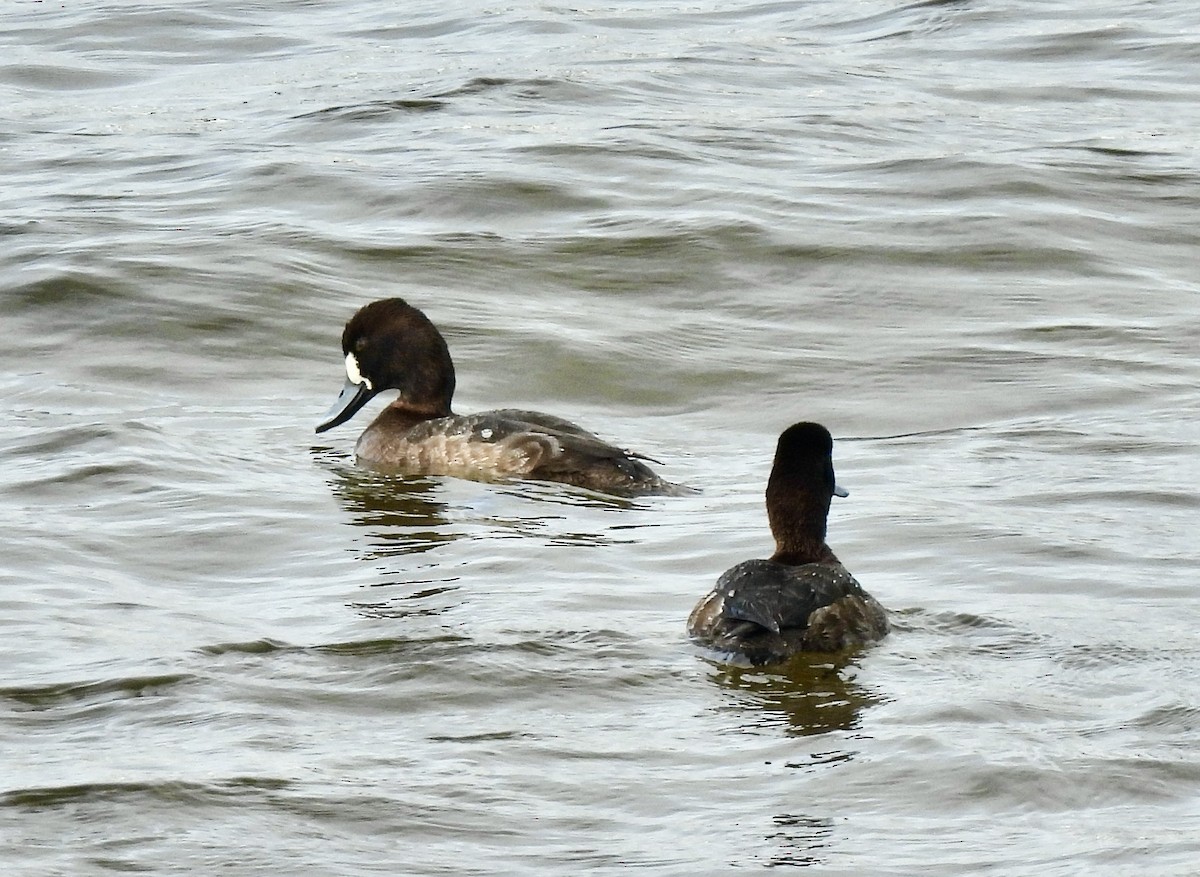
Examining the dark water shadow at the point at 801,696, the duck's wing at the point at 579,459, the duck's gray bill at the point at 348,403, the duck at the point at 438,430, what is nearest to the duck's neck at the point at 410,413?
the duck at the point at 438,430

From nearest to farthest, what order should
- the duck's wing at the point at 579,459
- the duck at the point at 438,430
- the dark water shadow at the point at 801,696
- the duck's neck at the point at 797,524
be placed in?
the dark water shadow at the point at 801,696 → the duck's neck at the point at 797,524 → the duck's wing at the point at 579,459 → the duck at the point at 438,430

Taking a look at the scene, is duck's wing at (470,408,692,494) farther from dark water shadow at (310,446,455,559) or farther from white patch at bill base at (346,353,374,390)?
white patch at bill base at (346,353,374,390)

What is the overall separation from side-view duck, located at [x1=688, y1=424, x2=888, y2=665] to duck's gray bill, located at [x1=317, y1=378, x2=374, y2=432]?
408 centimetres

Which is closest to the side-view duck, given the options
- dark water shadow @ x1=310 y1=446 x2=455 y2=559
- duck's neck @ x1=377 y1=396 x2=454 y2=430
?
dark water shadow @ x1=310 y1=446 x2=455 y2=559

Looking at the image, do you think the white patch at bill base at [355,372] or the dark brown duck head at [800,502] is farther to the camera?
the white patch at bill base at [355,372]

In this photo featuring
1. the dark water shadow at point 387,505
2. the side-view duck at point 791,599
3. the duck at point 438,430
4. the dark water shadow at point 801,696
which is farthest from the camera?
the duck at point 438,430

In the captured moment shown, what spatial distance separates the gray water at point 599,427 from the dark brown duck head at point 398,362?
0.34 meters

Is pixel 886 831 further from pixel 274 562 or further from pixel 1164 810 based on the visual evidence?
pixel 274 562

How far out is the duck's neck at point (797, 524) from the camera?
783cm

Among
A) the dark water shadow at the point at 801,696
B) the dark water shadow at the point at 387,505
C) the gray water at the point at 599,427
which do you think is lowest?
the dark water shadow at the point at 387,505

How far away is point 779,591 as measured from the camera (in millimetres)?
7328

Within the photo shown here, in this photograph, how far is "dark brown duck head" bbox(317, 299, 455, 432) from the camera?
11.5 m

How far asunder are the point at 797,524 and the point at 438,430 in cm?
345

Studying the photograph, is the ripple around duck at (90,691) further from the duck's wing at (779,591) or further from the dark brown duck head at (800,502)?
the dark brown duck head at (800,502)
